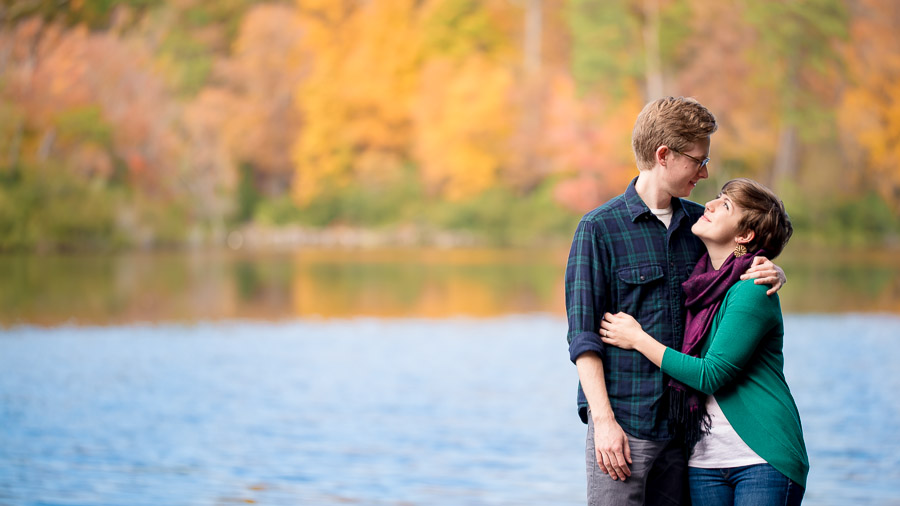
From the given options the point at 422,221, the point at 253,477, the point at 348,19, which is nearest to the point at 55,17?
the point at 348,19

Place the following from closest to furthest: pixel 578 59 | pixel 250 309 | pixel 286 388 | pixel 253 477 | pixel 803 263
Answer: pixel 253 477, pixel 286 388, pixel 250 309, pixel 803 263, pixel 578 59

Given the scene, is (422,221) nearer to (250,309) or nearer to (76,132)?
(250,309)

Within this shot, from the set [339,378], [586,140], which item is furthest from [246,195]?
[339,378]

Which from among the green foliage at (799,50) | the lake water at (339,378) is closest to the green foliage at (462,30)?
the lake water at (339,378)

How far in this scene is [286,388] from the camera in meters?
6.37

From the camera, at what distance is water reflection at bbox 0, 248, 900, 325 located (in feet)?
33.3

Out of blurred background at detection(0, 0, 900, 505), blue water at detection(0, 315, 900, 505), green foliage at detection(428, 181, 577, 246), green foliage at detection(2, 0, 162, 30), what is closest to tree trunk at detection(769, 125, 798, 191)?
blurred background at detection(0, 0, 900, 505)

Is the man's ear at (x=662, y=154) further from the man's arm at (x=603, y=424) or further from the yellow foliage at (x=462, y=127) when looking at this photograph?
the yellow foliage at (x=462, y=127)

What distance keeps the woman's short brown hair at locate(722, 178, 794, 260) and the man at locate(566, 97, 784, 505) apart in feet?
0.15

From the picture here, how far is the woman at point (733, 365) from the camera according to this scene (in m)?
1.43

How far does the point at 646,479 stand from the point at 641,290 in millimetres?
294

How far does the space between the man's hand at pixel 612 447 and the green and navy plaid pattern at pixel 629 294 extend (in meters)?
0.04

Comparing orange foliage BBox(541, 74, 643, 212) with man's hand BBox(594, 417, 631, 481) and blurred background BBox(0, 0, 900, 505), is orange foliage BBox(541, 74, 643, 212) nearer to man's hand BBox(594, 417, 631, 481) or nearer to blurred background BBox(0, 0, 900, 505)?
blurred background BBox(0, 0, 900, 505)

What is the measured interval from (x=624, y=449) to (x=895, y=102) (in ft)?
36.3
